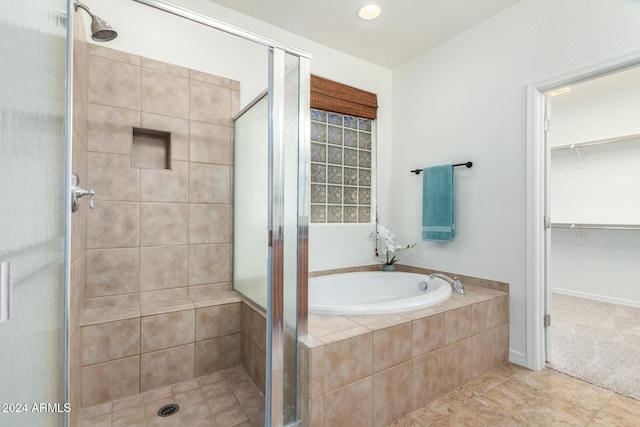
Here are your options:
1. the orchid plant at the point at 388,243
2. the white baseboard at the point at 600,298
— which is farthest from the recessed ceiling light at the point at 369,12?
the white baseboard at the point at 600,298

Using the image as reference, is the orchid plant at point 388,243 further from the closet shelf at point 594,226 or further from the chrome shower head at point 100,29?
the chrome shower head at point 100,29

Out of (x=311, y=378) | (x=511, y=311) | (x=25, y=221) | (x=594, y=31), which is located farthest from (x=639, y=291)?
(x=25, y=221)

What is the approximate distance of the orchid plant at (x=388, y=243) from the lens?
2.89 metres

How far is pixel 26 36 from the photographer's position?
2.01ft

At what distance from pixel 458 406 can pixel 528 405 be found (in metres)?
0.38

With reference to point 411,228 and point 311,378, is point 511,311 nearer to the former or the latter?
point 411,228

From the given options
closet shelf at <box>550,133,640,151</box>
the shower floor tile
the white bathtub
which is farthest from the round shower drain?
closet shelf at <box>550,133,640,151</box>

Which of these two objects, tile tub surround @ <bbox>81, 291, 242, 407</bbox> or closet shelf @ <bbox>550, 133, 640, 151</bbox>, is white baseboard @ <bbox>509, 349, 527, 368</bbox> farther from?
closet shelf @ <bbox>550, 133, 640, 151</bbox>

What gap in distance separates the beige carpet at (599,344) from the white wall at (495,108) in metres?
0.38

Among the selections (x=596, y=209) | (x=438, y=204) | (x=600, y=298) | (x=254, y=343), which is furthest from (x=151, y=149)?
(x=600, y=298)

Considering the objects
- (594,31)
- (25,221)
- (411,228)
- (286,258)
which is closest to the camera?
(25,221)

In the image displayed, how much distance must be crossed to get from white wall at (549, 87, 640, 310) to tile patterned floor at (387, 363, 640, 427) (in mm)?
1631

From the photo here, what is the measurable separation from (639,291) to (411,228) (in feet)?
8.68

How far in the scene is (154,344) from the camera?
181 cm
